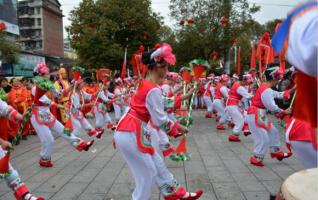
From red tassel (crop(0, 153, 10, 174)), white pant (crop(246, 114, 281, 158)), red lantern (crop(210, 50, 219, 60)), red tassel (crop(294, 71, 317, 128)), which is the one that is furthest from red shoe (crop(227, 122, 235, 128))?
red tassel (crop(294, 71, 317, 128))

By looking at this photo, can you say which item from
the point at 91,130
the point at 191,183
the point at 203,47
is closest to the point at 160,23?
the point at 203,47

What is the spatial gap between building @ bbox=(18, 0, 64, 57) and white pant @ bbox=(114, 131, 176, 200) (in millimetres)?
58428

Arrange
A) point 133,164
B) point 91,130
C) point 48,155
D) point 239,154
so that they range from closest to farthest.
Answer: point 133,164 < point 48,155 < point 239,154 < point 91,130

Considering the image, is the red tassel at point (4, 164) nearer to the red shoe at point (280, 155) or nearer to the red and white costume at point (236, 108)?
the red shoe at point (280, 155)

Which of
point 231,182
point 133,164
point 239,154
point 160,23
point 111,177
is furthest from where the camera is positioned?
point 160,23

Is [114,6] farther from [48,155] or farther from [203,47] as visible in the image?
[48,155]

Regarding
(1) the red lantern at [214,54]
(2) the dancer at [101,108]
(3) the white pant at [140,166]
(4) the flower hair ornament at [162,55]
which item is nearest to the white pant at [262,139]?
(3) the white pant at [140,166]

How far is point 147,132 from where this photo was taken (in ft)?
13.1

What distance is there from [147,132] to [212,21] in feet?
49.2

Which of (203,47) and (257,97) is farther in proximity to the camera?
(203,47)

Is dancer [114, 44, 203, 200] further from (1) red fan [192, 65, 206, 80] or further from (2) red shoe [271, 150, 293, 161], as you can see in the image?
(2) red shoe [271, 150, 293, 161]

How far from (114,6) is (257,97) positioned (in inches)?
804

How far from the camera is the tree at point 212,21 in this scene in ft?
58.7

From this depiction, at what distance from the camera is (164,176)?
3.96m
